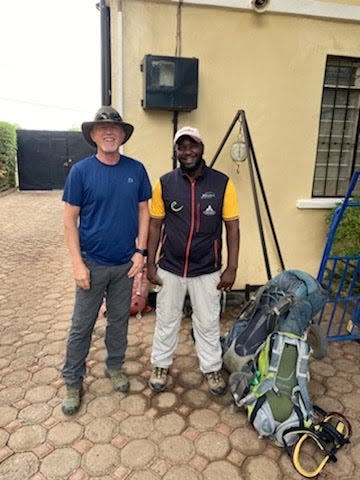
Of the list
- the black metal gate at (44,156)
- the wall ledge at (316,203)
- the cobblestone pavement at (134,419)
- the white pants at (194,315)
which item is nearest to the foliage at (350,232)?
the wall ledge at (316,203)

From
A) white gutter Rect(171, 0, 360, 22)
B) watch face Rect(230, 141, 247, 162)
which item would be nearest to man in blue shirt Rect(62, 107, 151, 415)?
watch face Rect(230, 141, 247, 162)

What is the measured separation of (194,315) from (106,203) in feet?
3.40

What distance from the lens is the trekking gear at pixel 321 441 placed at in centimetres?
214

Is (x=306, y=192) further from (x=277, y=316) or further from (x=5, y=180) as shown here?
(x=5, y=180)

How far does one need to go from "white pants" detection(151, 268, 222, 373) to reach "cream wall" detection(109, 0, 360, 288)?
1.59 meters

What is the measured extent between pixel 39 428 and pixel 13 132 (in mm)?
13236

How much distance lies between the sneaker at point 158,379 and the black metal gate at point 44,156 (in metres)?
12.2

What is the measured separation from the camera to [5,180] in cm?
1323

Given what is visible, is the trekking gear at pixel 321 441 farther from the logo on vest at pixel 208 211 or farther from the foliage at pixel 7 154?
the foliage at pixel 7 154

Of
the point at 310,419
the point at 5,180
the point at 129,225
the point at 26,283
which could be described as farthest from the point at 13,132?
the point at 310,419

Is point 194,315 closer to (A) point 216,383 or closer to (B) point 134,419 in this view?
(A) point 216,383

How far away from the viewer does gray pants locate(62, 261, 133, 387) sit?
2.48 metres

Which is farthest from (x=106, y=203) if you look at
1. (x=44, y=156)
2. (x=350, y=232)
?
(x=44, y=156)

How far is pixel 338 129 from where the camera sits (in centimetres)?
438
